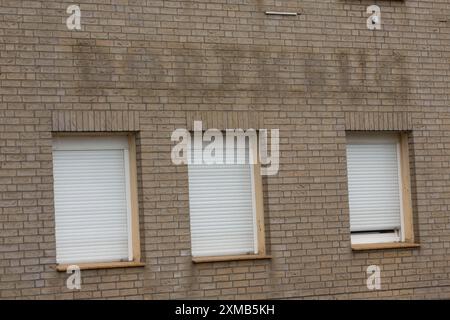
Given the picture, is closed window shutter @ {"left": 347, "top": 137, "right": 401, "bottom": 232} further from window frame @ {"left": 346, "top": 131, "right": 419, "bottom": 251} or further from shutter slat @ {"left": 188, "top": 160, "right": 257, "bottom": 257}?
shutter slat @ {"left": 188, "top": 160, "right": 257, "bottom": 257}

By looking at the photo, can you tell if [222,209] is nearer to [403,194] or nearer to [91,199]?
[91,199]

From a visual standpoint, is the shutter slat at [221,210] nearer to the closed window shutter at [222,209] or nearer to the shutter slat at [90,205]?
the closed window shutter at [222,209]

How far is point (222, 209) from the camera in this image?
11.8 meters

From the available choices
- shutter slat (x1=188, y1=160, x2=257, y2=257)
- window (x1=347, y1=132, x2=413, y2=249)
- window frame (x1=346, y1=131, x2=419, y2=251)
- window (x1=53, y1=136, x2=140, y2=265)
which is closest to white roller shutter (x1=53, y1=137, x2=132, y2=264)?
window (x1=53, y1=136, x2=140, y2=265)

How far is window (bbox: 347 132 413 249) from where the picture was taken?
1257 centimetres

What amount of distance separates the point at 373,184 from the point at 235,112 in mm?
2182

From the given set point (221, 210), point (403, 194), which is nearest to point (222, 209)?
point (221, 210)

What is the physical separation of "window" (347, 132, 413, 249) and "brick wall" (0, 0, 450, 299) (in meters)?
0.20

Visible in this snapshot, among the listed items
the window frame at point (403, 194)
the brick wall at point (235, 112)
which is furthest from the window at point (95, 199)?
the window frame at point (403, 194)

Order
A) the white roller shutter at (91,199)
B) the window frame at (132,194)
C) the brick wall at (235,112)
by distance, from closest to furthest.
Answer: the brick wall at (235,112) → the white roller shutter at (91,199) → the window frame at (132,194)

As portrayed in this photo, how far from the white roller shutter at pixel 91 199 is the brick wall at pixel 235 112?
0.27 meters

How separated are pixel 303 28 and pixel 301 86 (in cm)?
71

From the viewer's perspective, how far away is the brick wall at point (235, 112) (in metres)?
10.6

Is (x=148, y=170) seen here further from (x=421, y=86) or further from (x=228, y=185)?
(x=421, y=86)
